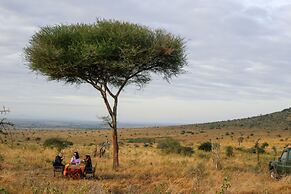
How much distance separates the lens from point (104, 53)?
2192 centimetres

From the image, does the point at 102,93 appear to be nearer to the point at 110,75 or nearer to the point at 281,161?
A: the point at 110,75

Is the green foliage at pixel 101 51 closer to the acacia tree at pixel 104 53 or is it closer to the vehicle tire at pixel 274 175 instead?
the acacia tree at pixel 104 53

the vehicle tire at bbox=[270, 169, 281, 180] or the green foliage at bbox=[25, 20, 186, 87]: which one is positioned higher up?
the green foliage at bbox=[25, 20, 186, 87]

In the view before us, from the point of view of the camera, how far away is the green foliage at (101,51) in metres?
22.1

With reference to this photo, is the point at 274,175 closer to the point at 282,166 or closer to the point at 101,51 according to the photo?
the point at 282,166

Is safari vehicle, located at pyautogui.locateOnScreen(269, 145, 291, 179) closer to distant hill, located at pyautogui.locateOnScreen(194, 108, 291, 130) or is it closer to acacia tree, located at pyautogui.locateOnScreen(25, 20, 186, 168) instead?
acacia tree, located at pyautogui.locateOnScreen(25, 20, 186, 168)

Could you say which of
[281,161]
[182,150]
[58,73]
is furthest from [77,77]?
[182,150]

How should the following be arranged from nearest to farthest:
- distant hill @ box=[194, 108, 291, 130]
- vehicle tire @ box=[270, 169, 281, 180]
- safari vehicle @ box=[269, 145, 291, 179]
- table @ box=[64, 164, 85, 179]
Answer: vehicle tire @ box=[270, 169, 281, 180] → safari vehicle @ box=[269, 145, 291, 179] → table @ box=[64, 164, 85, 179] → distant hill @ box=[194, 108, 291, 130]

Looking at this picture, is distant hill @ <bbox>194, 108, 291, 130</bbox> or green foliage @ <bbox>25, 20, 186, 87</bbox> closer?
green foliage @ <bbox>25, 20, 186, 87</bbox>

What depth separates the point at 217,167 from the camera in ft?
74.4

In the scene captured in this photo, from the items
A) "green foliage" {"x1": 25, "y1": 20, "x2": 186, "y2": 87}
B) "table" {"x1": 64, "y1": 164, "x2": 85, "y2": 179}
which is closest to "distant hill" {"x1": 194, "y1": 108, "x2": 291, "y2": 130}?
"green foliage" {"x1": 25, "y1": 20, "x2": 186, "y2": 87}

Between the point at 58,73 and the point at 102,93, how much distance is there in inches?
97.2

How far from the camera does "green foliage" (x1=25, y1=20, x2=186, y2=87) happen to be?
22.1 metres

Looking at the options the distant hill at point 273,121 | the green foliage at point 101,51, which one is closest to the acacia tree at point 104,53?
the green foliage at point 101,51
